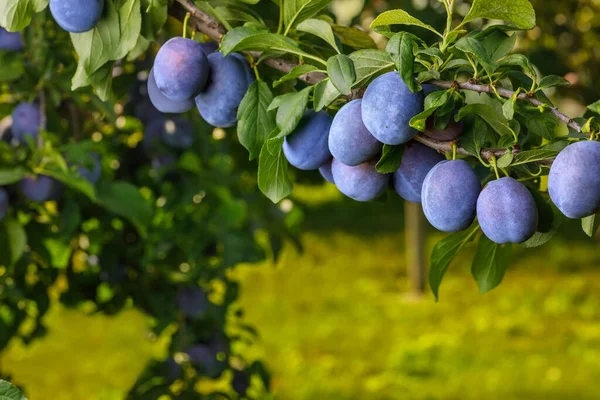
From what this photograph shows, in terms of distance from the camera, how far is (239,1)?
41.3 inches

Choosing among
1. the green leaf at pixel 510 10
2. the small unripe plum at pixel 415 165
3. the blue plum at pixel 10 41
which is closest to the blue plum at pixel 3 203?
the blue plum at pixel 10 41

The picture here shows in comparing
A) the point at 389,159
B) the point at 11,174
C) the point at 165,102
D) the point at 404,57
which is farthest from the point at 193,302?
the point at 404,57

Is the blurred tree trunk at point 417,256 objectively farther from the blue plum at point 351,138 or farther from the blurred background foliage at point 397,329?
the blue plum at point 351,138

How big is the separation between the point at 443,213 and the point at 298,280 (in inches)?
189

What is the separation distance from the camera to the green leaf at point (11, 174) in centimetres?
136

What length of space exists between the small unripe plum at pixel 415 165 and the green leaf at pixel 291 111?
12 centimetres

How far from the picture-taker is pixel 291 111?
0.87 metres

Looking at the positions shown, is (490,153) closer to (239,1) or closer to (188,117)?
(239,1)

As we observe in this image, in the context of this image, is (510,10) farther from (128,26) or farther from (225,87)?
(128,26)

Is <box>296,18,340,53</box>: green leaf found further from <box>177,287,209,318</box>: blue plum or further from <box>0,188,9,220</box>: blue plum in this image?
<box>177,287,209,318</box>: blue plum

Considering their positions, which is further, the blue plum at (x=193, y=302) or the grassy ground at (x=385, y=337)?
the grassy ground at (x=385, y=337)

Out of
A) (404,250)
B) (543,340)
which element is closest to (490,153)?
(543,340)

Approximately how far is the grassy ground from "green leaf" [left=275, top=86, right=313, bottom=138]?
2836mm

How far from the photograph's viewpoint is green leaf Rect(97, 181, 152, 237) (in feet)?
5.10
